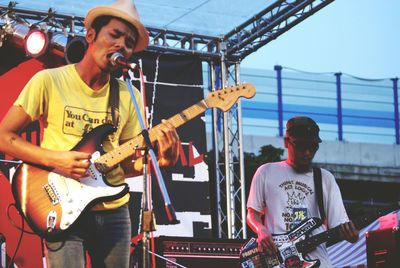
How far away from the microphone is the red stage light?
12.2 feet

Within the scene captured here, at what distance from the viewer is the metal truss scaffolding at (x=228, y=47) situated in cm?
880

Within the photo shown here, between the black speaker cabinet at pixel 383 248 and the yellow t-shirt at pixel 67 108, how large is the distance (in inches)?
123

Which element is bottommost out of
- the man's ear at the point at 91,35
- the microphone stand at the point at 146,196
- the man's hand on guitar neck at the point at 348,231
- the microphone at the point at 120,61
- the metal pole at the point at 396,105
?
the man's hand on guitar neck at the point at 348,231

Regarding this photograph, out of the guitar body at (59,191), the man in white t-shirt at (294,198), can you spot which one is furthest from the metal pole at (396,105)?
the guitar body at (59,191)

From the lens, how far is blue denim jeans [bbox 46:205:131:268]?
13.8ft

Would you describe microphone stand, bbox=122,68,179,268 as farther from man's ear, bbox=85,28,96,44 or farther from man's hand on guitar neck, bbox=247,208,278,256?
man's hand on guitar neck, bbox=247,208,278,256

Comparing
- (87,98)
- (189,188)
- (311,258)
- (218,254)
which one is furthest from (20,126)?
(189,188)

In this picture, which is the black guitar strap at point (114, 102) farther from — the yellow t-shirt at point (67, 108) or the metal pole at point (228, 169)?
the metal pole at point (228, 169)

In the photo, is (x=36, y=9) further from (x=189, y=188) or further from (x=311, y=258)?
(x=311, y=258)

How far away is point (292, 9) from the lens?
887 centimetres

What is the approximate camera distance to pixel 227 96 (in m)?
5.02

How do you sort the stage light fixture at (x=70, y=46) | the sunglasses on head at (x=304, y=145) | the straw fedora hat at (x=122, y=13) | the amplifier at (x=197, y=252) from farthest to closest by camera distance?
the stage light fixture at (x=70, y=46)
the amplifier at (x=197, y=252)
the sunglasses on head at (x=304, y=145)
the straw fedora hat at (x=122, y=13)

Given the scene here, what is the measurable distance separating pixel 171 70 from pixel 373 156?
748cm

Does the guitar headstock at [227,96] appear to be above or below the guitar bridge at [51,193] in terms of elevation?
above
